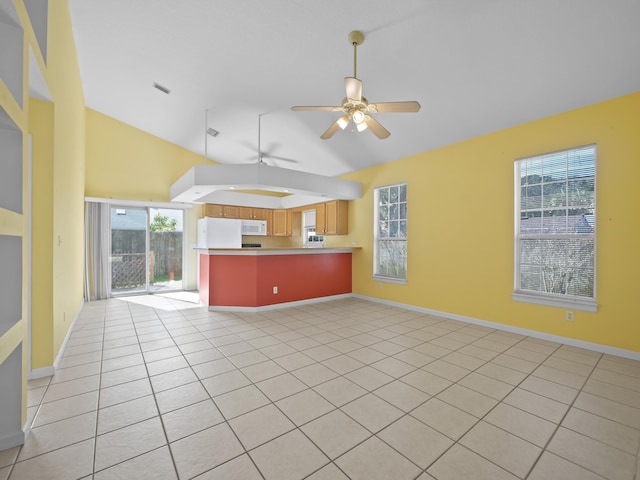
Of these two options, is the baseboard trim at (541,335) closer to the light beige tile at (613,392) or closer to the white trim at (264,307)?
the light beige tile at (613,392)

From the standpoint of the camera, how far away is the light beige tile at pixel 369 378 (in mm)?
2434

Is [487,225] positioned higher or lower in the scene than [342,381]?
higher

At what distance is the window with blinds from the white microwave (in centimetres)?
591

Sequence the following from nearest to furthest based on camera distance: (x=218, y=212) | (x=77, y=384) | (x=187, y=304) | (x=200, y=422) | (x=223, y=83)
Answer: (x=200, y=422)
(x=77, y=384)
(x=223, y=83)
(x=187, y=304)
(x=218, y=212)


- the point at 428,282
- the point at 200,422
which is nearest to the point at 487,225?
the point at 428,282

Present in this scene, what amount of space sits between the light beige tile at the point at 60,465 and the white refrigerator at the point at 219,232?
512cm

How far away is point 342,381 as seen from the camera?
8.18 feet

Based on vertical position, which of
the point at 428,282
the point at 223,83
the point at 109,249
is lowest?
the point at 428,282

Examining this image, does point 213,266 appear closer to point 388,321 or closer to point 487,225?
point 388,321

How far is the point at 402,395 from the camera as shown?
228 cm

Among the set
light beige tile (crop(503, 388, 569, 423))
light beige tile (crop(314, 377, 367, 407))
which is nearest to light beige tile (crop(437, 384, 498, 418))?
light beige tile (crop(503, 388, 569, 423))

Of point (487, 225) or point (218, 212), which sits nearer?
point (487, 225)

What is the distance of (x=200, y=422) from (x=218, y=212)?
5711 mm

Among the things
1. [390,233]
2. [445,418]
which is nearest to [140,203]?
[390,233]
